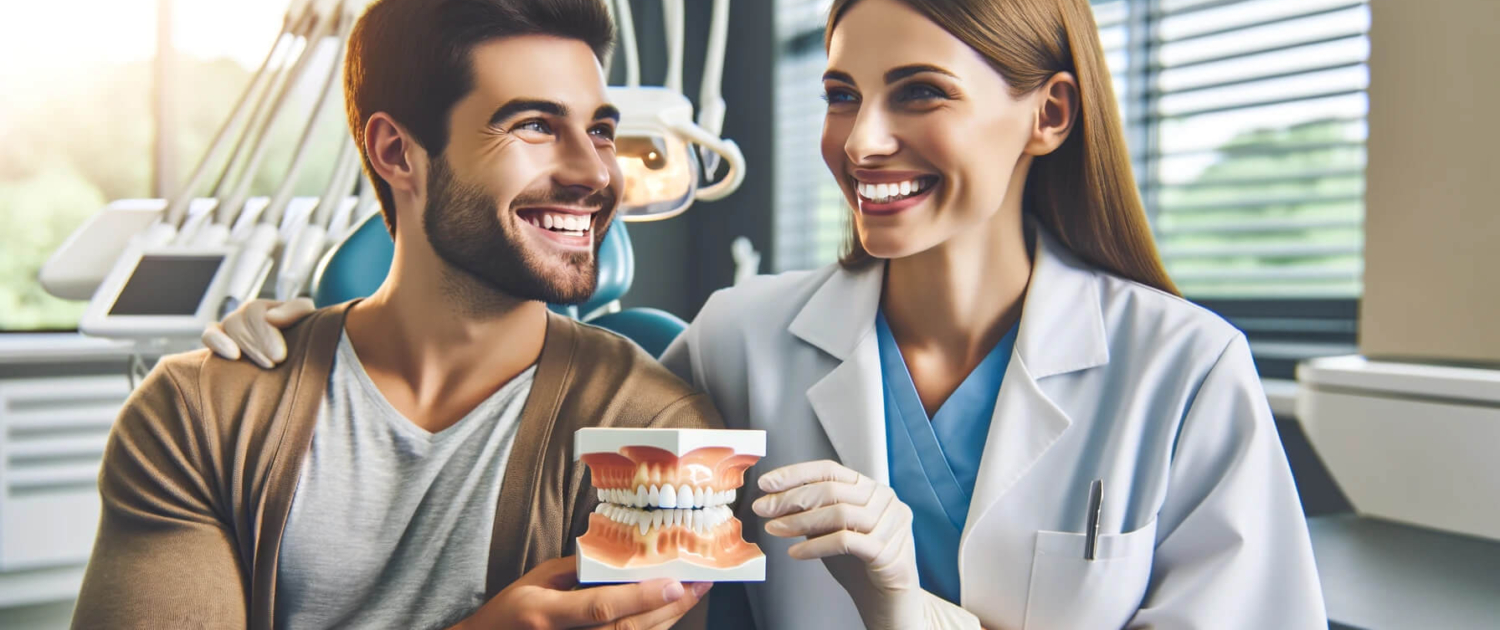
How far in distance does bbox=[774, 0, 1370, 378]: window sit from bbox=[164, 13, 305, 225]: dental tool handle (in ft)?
3.67

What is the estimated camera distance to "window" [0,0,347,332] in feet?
10.9

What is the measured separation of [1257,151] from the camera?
8.25ft

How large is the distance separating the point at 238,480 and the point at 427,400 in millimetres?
210

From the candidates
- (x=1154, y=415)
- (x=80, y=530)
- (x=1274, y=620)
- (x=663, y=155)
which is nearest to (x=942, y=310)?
(x=1154, y=415)

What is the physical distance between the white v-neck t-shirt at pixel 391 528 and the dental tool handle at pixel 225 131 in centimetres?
103

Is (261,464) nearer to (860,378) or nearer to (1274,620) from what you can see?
(860,378)

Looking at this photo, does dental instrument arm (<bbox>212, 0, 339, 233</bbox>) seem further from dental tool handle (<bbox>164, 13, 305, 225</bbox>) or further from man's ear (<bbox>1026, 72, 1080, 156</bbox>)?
man's ear (<bbox>1026, 72, 1080, 156</bbox>)

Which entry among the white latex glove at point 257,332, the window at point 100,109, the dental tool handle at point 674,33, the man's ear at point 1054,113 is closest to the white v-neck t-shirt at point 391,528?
the white latex glove at point 257,332

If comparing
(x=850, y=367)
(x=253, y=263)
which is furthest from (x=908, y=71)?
(x=253, y=263)

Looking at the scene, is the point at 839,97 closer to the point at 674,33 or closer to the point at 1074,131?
the point at 1074,131

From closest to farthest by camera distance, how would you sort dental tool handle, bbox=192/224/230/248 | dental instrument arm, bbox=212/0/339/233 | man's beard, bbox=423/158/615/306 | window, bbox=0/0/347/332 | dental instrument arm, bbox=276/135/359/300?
man's beard, bbox=423/158/615/306 < dental instrument arm, bbox=212/0/339/233 < dental instrument arm, bbox=276/135/359/300 < dental tool handle, bbox=192/224/230/248 < window, bbox=0/0/347/332

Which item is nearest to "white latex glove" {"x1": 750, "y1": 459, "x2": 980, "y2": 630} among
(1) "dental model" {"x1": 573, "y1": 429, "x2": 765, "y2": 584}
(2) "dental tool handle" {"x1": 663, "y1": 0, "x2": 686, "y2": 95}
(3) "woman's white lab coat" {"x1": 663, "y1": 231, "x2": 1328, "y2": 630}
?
(1) "dental model" {"x1": 573, "y1": 429, "x2": 765, "y2": 584}

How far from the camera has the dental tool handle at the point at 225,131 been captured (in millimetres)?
1953

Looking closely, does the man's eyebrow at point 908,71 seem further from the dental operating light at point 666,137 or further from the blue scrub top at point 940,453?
the dental operating light at point 666,137
